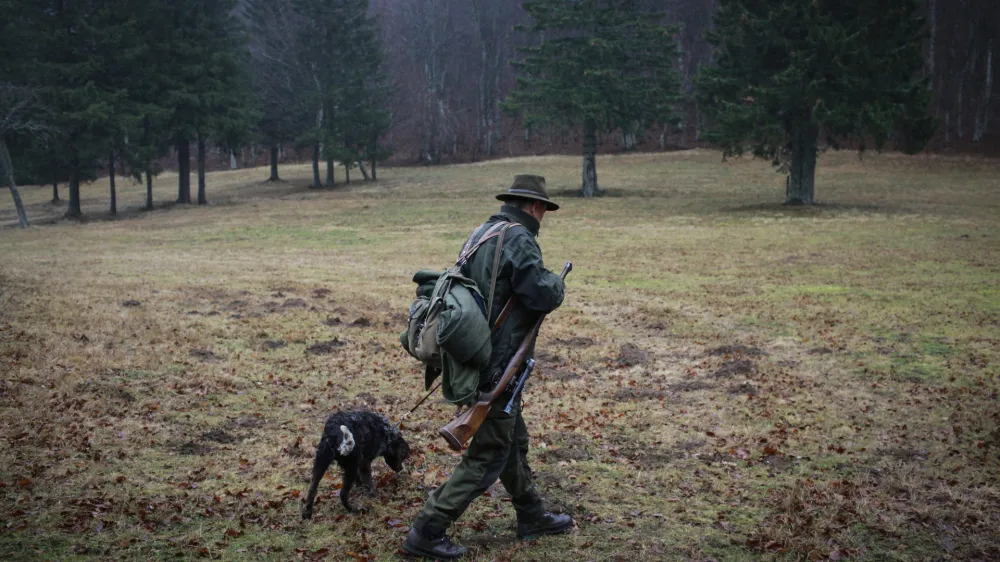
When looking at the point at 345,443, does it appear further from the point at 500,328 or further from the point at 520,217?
the point at 520,217

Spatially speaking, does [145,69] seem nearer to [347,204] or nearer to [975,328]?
[347,204]

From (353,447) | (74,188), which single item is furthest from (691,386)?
(74,188)

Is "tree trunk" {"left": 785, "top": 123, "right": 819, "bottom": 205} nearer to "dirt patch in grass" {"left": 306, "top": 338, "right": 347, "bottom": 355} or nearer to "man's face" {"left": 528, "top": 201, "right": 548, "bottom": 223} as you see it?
"dirt patch in grass" {"left": 306, "top": 338, "right": 347, "bottom": 355}

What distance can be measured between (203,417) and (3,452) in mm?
1790

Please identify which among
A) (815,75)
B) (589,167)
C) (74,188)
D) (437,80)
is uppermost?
(437,80)

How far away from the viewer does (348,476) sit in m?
5.34

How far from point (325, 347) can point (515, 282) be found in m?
6.50

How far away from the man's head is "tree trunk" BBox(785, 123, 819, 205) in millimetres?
28848

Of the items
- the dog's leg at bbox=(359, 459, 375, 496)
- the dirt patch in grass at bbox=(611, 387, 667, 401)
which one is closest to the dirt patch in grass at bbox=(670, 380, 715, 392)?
the dirt patch in grass at bbox=(611, 387, 667, 401)

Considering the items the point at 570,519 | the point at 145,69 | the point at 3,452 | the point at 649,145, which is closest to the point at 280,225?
the point at 145,69

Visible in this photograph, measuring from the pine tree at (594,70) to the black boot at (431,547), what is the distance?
33.7 m

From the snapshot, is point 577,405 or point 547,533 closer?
point 547,533

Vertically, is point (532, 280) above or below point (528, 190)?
below

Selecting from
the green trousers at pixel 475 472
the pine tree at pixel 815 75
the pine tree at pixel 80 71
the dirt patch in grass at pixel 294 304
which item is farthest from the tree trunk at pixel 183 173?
the green trousers at pixel 475 472
